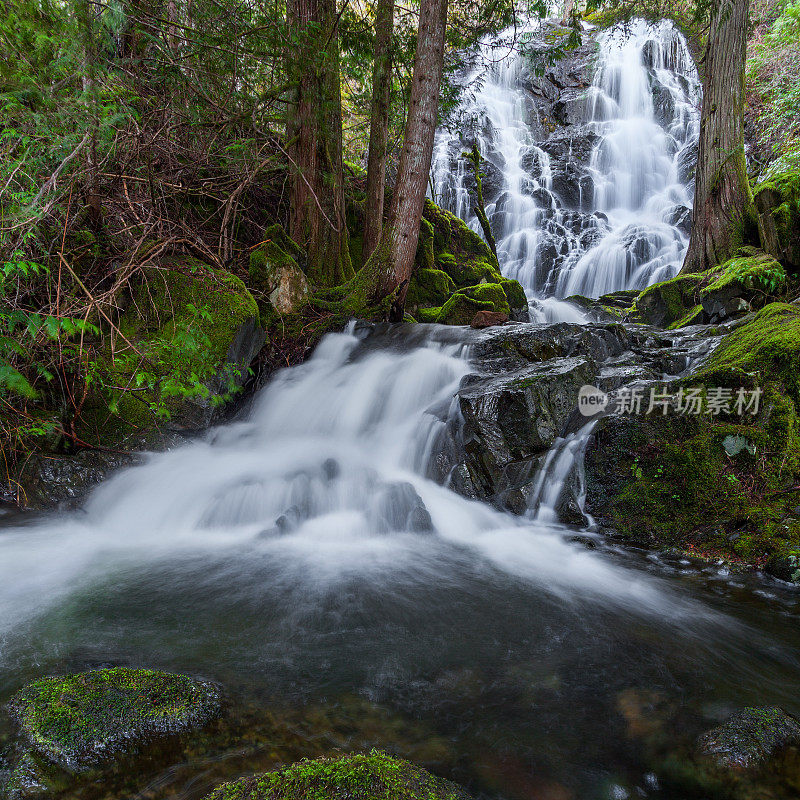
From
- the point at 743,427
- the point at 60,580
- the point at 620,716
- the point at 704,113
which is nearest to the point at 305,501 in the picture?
the point at 60,580

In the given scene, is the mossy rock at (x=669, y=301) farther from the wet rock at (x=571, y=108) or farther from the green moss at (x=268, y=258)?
the wet rock at (x=571, y=108)

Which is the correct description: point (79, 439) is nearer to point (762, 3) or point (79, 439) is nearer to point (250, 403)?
point (250, 403)

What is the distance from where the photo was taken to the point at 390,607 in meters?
3.12

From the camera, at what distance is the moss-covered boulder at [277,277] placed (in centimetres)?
727

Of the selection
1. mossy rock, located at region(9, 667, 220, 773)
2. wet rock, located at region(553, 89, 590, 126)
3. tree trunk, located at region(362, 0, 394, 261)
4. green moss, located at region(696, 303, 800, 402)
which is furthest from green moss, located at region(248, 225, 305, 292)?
wet rock, located at region(553, 89, 590, 126)

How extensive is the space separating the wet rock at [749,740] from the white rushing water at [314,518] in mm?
1236

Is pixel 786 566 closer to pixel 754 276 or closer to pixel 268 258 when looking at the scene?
pixel 754 276

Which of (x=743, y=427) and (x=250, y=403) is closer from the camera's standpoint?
(x=743, y=427)

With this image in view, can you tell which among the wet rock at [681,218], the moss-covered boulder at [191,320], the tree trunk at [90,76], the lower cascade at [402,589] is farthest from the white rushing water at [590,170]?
the tree trunk at [90,76]

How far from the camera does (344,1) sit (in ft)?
24.9

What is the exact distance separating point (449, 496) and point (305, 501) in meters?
1.41

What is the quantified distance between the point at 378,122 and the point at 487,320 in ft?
15.0

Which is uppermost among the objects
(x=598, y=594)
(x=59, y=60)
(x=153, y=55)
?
(x=153, y=55)

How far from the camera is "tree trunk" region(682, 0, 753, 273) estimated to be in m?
8.92
